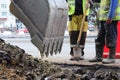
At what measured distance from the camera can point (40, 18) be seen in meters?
7.01

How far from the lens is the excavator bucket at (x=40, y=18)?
6969 mm

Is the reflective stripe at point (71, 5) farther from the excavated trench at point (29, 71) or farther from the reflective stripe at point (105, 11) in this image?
the excavated trench at point (29, 71)

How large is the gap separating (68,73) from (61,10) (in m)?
1.13

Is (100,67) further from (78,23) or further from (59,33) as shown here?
→ (78,23)

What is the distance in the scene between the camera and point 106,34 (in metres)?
9.59

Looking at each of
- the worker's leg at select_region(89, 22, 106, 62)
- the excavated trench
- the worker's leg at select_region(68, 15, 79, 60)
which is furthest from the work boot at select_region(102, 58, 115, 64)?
the excavated trench

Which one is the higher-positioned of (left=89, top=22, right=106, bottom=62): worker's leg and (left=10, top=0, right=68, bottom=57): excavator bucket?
(left=10, top=0, right=68, bottom=57): excavator bucket

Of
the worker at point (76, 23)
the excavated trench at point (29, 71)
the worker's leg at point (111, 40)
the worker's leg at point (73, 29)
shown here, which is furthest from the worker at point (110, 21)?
the excavated trench at point (29, 71)

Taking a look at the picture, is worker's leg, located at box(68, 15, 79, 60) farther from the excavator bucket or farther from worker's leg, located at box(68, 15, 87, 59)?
the excavator bucket

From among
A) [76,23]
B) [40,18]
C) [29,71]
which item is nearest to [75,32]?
[76,23]

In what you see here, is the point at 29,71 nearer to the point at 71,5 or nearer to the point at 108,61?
the point at 108,61

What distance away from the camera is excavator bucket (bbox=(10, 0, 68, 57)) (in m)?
6.97

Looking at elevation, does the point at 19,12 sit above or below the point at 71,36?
above

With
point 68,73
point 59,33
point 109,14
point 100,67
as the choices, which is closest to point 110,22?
point 109,14
